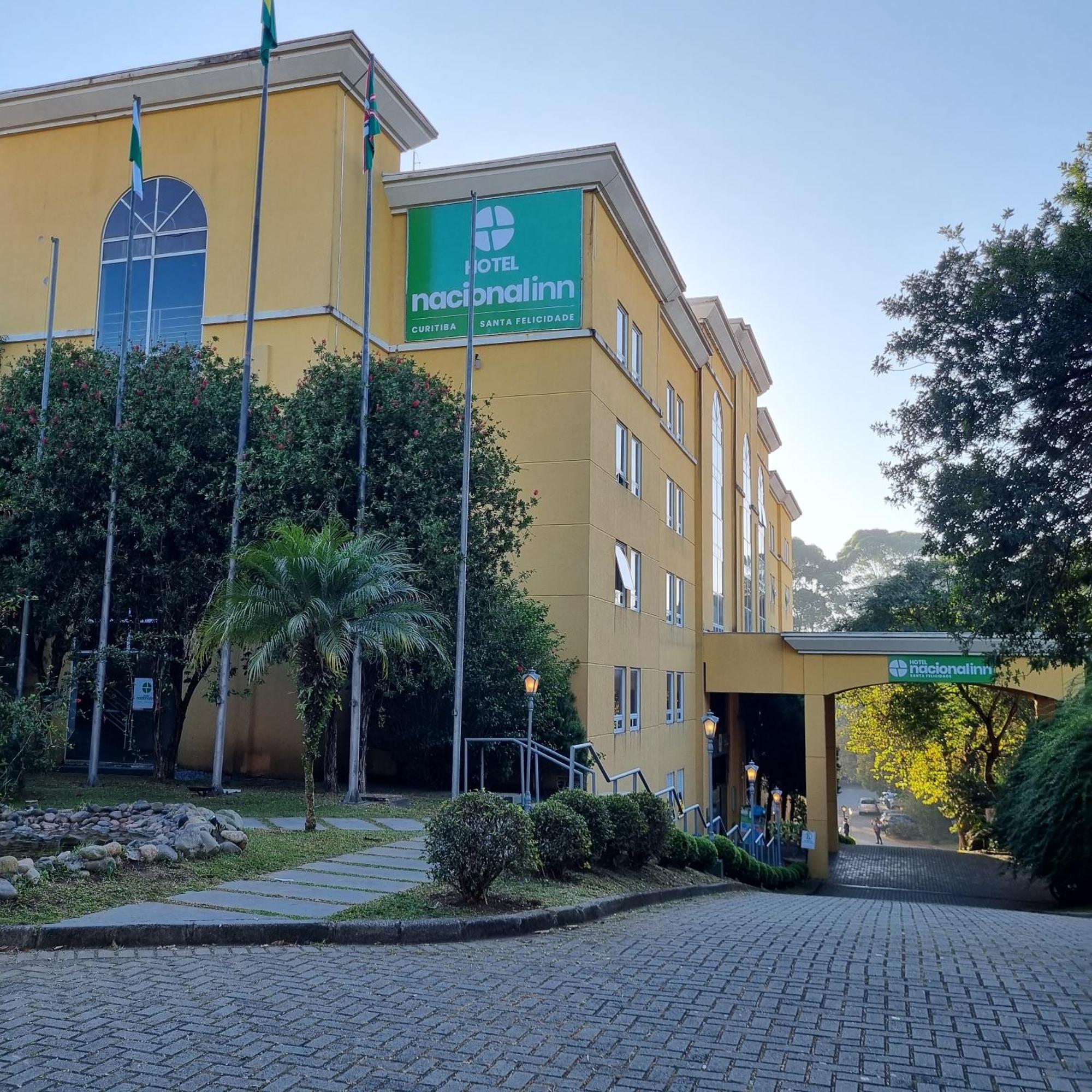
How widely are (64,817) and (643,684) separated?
52.5 feet

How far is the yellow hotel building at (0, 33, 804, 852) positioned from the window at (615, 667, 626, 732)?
89 mm

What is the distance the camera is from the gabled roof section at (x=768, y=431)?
160 ft

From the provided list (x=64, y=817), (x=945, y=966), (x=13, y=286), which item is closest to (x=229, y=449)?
(x=64, y=817)

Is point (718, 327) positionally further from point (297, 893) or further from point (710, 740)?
point (297, 893)

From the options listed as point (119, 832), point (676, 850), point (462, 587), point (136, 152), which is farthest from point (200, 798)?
point (136, 152)

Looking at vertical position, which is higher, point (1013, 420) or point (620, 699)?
point (1013, 420)

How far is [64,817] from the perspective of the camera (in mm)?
11242

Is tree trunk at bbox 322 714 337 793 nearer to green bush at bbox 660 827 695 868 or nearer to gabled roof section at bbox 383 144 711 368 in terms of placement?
green bush at bbox 660 827 695 868

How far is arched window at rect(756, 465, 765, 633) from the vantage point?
46562 mm

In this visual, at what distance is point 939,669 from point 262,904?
23.1 m

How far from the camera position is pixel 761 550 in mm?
48406

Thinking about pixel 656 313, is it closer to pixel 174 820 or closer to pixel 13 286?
pixel 13 286

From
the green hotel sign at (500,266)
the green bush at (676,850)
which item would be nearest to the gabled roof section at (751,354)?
the green hotel sign at (500,266)

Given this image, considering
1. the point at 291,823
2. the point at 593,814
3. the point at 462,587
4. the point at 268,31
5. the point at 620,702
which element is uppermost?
the point at 268,31
